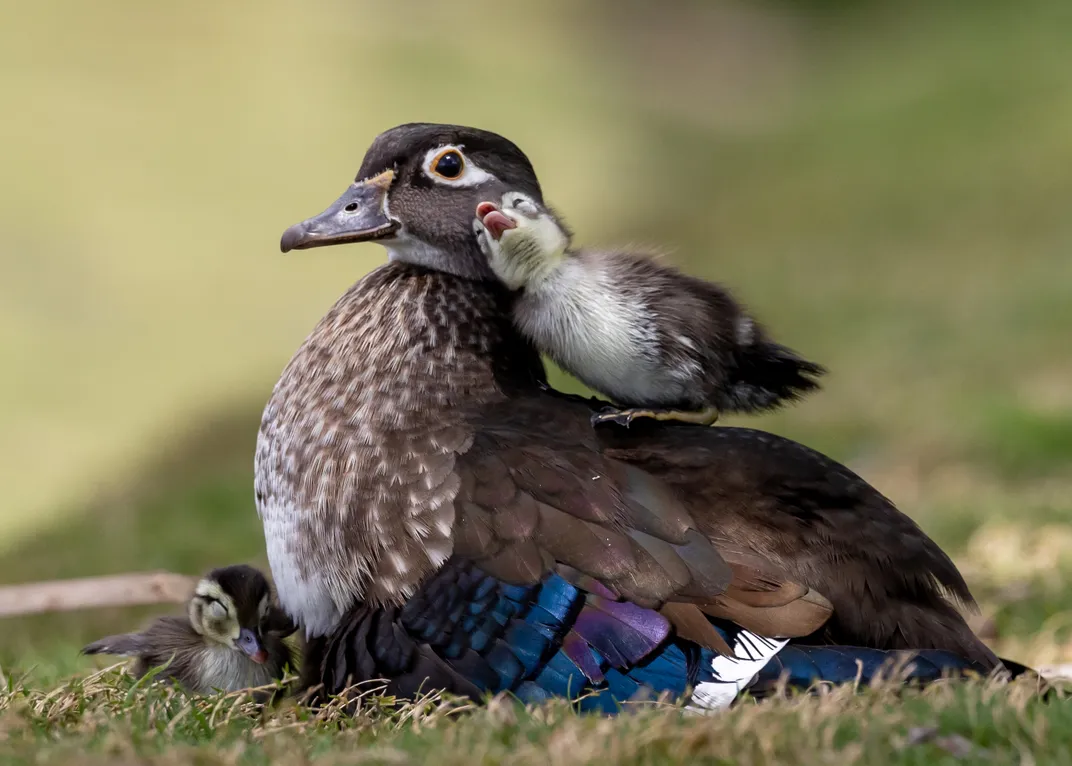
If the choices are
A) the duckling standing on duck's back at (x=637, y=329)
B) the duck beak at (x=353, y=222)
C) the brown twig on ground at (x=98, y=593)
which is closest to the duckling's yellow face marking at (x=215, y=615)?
the brown twig on ground at (x=98, y=593)

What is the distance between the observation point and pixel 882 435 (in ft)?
30.9

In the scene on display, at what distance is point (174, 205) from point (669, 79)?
31.5ft

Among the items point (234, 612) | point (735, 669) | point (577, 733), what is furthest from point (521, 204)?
point (577, 733)

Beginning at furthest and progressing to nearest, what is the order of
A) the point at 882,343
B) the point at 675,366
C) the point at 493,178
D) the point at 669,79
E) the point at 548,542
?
the point at 669,79
the point at 882,343
the point at 493,178
the point at 675,366
the point at 548,542

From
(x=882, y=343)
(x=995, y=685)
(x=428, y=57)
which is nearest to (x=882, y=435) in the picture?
(x=882, y=343)

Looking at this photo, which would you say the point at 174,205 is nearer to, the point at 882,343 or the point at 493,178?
the point at 882,343

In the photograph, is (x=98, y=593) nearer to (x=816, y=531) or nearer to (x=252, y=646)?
(x=252, y=646)

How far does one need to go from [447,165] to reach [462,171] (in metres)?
0.04

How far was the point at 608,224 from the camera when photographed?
57.8 feet

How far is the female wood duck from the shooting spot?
3516 millimetres

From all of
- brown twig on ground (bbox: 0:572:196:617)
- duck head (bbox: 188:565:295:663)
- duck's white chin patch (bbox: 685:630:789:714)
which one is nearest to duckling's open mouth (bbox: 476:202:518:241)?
duck head (bbox: 188:565:295:663)

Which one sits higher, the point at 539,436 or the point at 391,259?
the point at 391,259

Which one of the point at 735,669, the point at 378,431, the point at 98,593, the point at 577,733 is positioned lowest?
the point at 98,593

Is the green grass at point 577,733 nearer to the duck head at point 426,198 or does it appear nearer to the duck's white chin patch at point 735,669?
the duck's white chin patch at point 735,669
